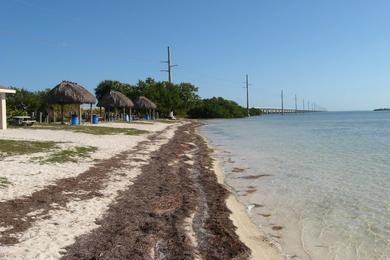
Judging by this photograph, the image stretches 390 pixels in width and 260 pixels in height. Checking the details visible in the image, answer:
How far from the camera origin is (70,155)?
537 inches

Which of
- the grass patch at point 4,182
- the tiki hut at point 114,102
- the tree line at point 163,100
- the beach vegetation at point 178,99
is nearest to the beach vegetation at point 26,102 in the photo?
the tree line at point 163,100

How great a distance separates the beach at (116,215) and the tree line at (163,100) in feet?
69.4

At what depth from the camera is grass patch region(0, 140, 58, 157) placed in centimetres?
1290

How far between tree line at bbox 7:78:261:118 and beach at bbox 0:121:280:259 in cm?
2114

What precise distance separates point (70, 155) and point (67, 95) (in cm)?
1864

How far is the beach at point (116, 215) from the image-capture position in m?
5.74

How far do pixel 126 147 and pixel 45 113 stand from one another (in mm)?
21872

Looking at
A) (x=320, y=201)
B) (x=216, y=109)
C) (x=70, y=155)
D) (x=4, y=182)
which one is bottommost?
(x=320, y=201)

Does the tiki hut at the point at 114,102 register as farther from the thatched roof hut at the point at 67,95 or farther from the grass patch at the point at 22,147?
the grass patch at the point at 22,147

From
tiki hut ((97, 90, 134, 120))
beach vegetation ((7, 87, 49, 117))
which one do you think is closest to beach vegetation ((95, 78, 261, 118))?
tiki hut ((97, 90, 134, 120))

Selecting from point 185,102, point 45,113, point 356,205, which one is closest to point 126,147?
point 356,205

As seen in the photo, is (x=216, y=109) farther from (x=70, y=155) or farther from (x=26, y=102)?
(x=70, y=155)

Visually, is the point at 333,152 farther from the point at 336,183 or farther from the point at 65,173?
the point at 65,173

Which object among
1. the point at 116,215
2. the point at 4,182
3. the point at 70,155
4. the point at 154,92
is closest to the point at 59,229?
the point at 116,215
